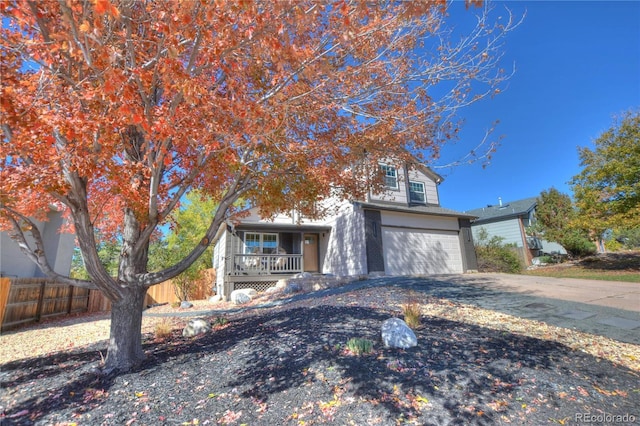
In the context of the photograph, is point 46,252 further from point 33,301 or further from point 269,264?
point 269,264

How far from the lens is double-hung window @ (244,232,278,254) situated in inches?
615

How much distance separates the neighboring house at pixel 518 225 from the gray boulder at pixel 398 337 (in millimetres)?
21042

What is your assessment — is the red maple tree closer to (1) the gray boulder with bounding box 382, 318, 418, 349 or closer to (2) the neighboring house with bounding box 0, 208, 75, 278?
(1) the gray boulder with bounding box 382, 318, 418, 349

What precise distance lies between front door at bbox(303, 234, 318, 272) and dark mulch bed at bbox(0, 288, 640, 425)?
11.2 m

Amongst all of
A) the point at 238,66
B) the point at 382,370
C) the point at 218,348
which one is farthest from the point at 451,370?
the point at 238,66

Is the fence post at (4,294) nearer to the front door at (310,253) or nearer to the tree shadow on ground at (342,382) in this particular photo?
the tree shadow on ground at (342,382)

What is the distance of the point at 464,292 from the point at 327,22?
23.3 feet

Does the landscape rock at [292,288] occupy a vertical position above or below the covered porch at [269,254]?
below

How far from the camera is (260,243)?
624 inches

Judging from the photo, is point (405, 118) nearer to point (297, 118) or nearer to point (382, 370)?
point (297, 118)

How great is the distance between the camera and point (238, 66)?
3941mm

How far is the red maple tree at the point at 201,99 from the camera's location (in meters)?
2.92

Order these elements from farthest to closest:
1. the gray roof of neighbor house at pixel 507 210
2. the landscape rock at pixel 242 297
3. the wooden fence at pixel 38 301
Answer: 1. the gray roof of neighbor house at pixel 507 210
2. the landscape rock at pixel 242 297
3. the wooden fence at pixel 38 301

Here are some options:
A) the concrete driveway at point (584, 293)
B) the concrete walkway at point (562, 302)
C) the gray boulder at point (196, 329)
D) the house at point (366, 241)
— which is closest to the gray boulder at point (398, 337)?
the concrete walkway at point (562, 302)
